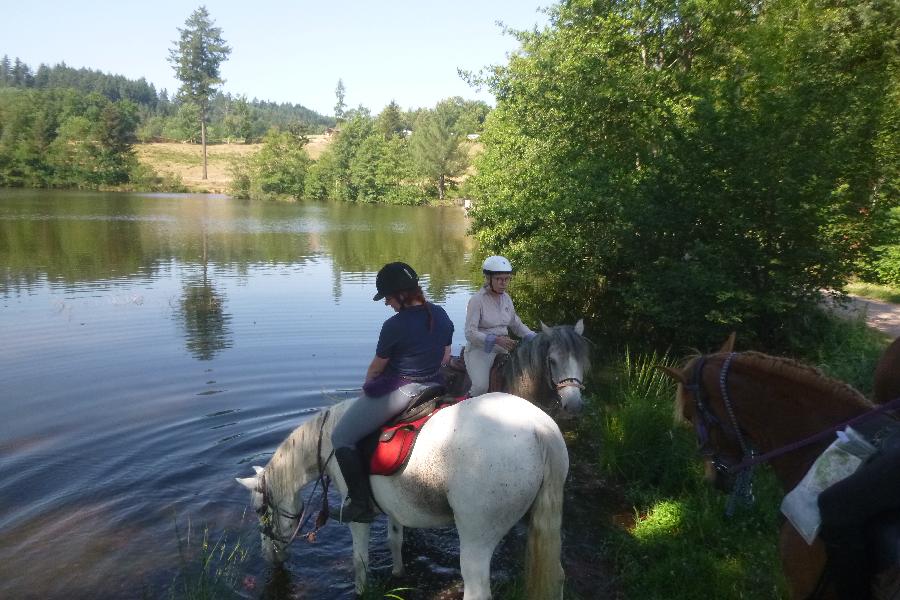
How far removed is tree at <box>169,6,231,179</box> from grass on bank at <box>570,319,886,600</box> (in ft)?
342

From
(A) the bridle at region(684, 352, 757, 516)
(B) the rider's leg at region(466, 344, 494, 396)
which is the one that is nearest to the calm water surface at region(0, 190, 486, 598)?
(B) the rider's leg at region(466, 344, 494, 396)

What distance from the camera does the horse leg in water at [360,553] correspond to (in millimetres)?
4977

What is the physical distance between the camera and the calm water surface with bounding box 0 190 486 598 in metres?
Result: 5.75

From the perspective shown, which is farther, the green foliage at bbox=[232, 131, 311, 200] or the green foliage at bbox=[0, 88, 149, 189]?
the green foliage at bbox=[232, 131, 311, 200]

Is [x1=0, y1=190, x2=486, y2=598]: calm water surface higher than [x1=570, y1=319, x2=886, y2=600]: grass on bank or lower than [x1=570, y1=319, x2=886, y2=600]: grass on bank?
lower

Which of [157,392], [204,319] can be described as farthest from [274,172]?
[157,392]

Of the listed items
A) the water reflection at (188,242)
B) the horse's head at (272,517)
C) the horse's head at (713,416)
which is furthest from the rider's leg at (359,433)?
the water reflection at (188,242)

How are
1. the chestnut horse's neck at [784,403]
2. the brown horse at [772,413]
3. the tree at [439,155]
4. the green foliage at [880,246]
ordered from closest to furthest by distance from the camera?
the brown horse at [772,413]
the chestnut horse's neck at [784,403]
the green foliage at [880,246]
the tree at [439,155]

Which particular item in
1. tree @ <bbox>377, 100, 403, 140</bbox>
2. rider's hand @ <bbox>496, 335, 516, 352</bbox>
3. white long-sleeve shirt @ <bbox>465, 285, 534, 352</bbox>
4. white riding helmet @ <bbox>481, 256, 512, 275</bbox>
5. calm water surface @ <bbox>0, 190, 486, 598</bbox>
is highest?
tree @ <bbox>377, 100, 403, 140</bbox>

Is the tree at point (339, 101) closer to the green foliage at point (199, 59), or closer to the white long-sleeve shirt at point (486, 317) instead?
the green foliage at point (199, 59)

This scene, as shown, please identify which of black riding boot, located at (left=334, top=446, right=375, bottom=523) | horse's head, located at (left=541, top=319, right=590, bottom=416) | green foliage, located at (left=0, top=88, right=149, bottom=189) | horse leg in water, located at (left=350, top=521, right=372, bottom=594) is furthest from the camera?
green foliage, located at (left=0, top=88, right=149, bottom=189)

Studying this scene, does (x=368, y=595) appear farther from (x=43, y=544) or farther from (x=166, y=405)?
(x=166, y=405)

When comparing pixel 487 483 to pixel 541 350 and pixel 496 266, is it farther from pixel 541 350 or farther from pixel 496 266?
pixel 496 266

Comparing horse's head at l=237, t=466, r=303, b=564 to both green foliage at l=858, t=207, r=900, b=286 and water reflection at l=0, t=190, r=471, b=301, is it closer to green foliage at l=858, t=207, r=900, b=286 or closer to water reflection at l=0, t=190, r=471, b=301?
green foliage at l=858, t=207, r=900, b=286
